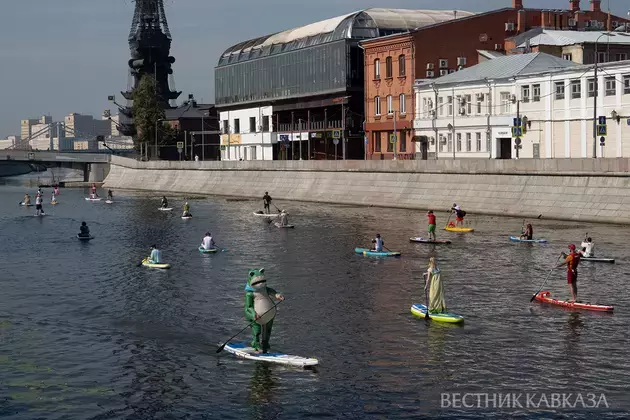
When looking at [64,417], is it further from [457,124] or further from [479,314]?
[457,124]

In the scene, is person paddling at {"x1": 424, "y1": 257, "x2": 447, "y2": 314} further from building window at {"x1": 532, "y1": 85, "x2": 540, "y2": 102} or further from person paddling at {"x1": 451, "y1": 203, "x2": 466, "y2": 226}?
building window at {"x1": 532, "y1": 85, "x2": 540, "y2": 102}

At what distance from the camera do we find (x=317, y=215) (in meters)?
90.2

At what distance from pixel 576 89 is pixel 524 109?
25.7ft

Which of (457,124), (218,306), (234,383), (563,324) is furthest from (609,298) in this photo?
(457,124)

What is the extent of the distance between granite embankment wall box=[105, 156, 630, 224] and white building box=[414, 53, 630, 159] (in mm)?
10768

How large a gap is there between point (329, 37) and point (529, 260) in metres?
94.2

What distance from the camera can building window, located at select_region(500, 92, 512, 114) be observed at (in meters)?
101

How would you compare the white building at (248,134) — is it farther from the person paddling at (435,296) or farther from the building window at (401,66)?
the person paddling at (435,296)

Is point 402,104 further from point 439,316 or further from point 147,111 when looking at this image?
point 439,316

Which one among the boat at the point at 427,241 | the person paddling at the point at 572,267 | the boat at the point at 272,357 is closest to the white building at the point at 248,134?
the boat at the point at 427,241

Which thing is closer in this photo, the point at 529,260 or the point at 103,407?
the point at 103,407

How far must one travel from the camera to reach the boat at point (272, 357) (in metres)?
29.6

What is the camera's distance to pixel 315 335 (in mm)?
34594

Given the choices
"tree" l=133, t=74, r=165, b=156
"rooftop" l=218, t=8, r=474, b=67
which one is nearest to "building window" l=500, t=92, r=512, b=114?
"rooftop" l=218, t=8, r=474, b=67
